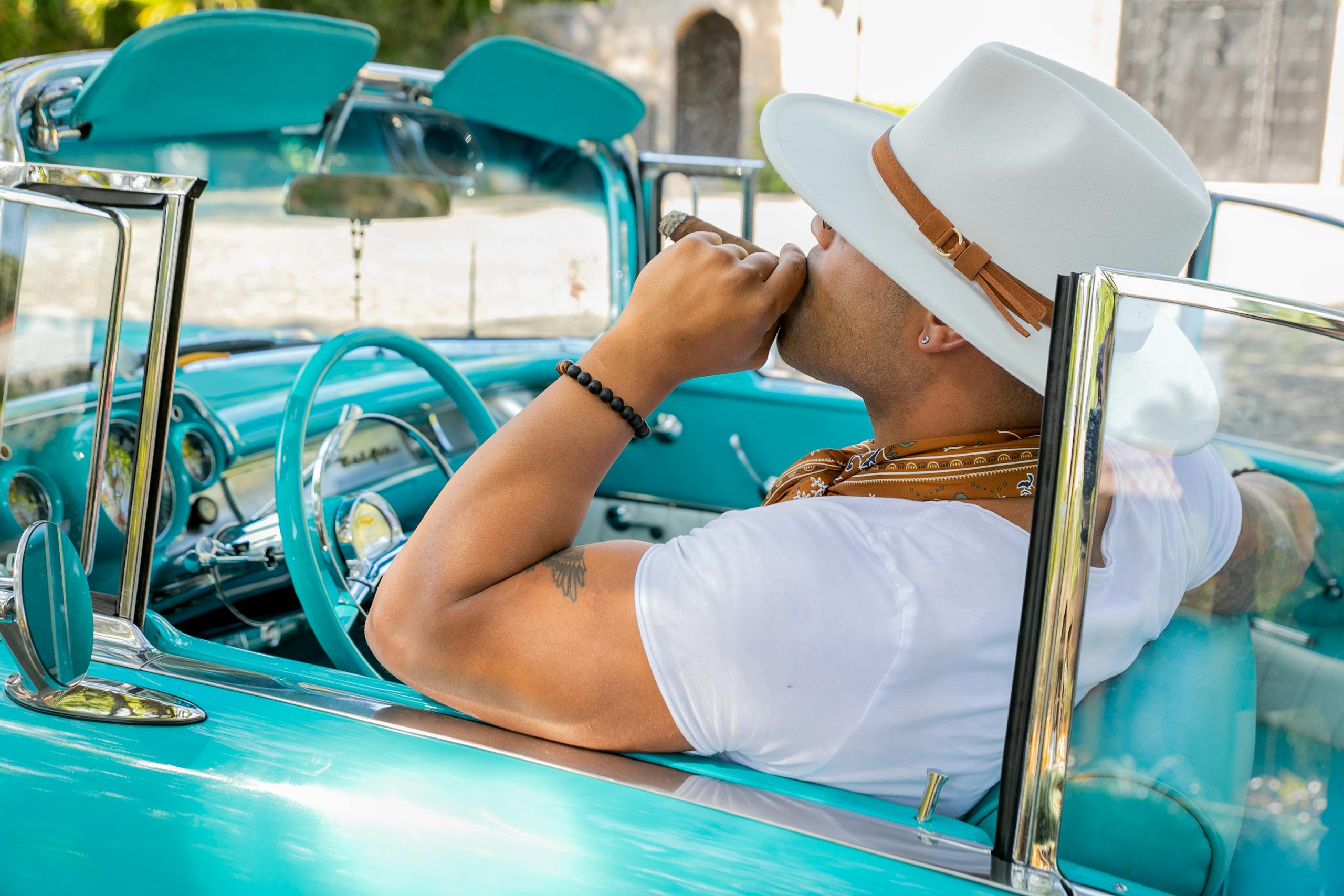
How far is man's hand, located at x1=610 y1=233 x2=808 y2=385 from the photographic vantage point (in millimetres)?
1300

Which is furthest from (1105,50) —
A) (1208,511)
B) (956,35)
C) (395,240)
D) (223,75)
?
(1208,511)

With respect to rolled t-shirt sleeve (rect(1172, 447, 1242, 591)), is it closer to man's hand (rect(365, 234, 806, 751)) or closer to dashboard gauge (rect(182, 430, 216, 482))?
man's hand (rect(365, 234, 806, 751))

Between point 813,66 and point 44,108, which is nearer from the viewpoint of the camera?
point 44,108

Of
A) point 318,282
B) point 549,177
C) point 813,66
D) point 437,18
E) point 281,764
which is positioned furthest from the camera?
point 813,66

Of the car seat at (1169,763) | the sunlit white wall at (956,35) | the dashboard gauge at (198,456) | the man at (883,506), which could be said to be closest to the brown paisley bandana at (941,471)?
the man at (883,506)

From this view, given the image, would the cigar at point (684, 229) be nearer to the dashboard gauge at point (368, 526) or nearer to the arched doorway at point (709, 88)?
the dashboard gauge at point (368, 526)

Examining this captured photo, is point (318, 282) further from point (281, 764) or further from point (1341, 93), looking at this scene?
point (1341, 93)

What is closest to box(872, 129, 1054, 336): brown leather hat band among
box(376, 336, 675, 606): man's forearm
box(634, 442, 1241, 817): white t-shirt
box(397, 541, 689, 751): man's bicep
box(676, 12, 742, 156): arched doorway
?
box(634, 442, 1241, 817): white t-shirt

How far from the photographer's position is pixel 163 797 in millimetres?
1137

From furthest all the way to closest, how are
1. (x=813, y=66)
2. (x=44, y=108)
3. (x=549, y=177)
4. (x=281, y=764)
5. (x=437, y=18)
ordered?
(x=813, y=66) < (x=437, y=18) < (x=549, y=177) < (x=44, y=108) < (x=281, y=764)

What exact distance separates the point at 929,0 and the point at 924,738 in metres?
19.3

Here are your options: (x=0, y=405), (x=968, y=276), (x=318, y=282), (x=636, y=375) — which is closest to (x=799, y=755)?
(x=636, y=375)

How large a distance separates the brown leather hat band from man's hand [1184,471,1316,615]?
299 millimetres

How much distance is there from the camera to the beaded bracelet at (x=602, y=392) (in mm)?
1270
